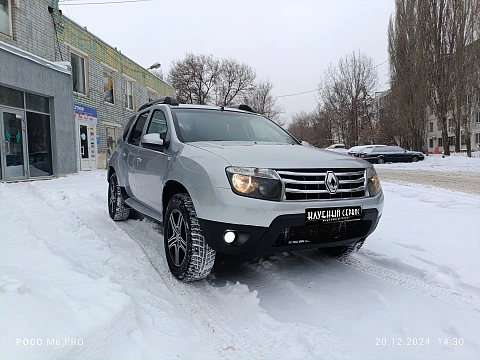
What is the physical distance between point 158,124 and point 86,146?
13.3m

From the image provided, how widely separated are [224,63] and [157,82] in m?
21.0

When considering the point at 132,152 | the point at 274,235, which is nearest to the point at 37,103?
the point at 132,152

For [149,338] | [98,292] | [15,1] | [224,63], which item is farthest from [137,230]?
[224,63]

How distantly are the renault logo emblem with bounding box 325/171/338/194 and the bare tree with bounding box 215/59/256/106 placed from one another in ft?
141

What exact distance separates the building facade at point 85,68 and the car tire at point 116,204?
8.65 meters

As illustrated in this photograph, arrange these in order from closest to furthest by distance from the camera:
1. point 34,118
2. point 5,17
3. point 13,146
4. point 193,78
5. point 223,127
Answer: point 223,127 < point 13,146 < point 5,17 < point 34,118 < point 193,78

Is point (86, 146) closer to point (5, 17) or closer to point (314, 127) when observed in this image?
point (5, 17)

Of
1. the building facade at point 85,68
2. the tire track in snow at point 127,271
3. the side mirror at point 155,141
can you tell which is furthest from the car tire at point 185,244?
the building facade at point 85,68

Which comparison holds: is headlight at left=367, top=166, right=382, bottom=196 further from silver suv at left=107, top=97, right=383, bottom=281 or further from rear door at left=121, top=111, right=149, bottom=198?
rear door at left=121, top=111, right=149, bottom=198

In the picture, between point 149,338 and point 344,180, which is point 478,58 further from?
point 149,338

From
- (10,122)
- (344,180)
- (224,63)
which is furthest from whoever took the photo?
(224,63)

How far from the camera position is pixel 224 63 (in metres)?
44.9

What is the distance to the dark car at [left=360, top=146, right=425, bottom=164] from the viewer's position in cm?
2433

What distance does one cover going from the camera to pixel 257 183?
270 cm
